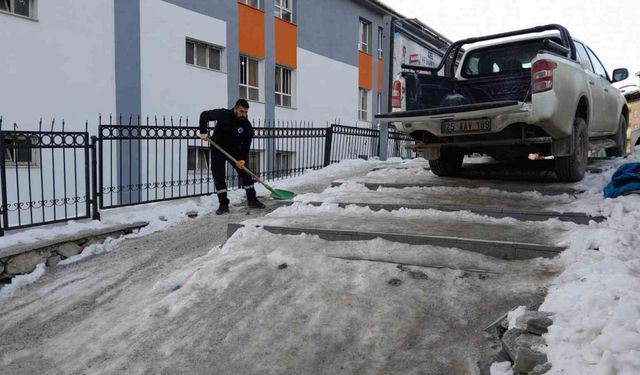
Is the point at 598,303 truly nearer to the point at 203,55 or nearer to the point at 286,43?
the point at 203,55

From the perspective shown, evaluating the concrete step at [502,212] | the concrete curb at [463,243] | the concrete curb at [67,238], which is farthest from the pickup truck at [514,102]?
the concrete curb at [67,238]

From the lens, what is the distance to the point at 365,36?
22391 mm

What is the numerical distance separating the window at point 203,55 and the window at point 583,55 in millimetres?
9772

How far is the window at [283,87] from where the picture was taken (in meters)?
16.9

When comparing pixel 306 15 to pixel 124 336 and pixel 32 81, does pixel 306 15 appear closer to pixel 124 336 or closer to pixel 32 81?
pixel 32 81

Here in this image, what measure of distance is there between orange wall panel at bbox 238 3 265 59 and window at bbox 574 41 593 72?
34.0 ft

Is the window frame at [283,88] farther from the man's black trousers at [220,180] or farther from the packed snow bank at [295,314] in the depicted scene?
the packed snow bank at [295,314]

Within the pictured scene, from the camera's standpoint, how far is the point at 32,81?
9.52 m

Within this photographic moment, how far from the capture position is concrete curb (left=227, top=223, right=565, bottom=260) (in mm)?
3576

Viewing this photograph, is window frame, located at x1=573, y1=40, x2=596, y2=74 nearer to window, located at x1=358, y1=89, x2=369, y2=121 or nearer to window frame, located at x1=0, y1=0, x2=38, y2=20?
window frame, located at x1=0, y1=0, x2=38, y2=20

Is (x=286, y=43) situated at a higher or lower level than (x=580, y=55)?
higher

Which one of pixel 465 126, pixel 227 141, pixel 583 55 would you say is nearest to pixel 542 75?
pixel 465 126

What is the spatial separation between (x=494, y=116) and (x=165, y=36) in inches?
371

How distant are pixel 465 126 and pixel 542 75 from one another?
3.43 ft
